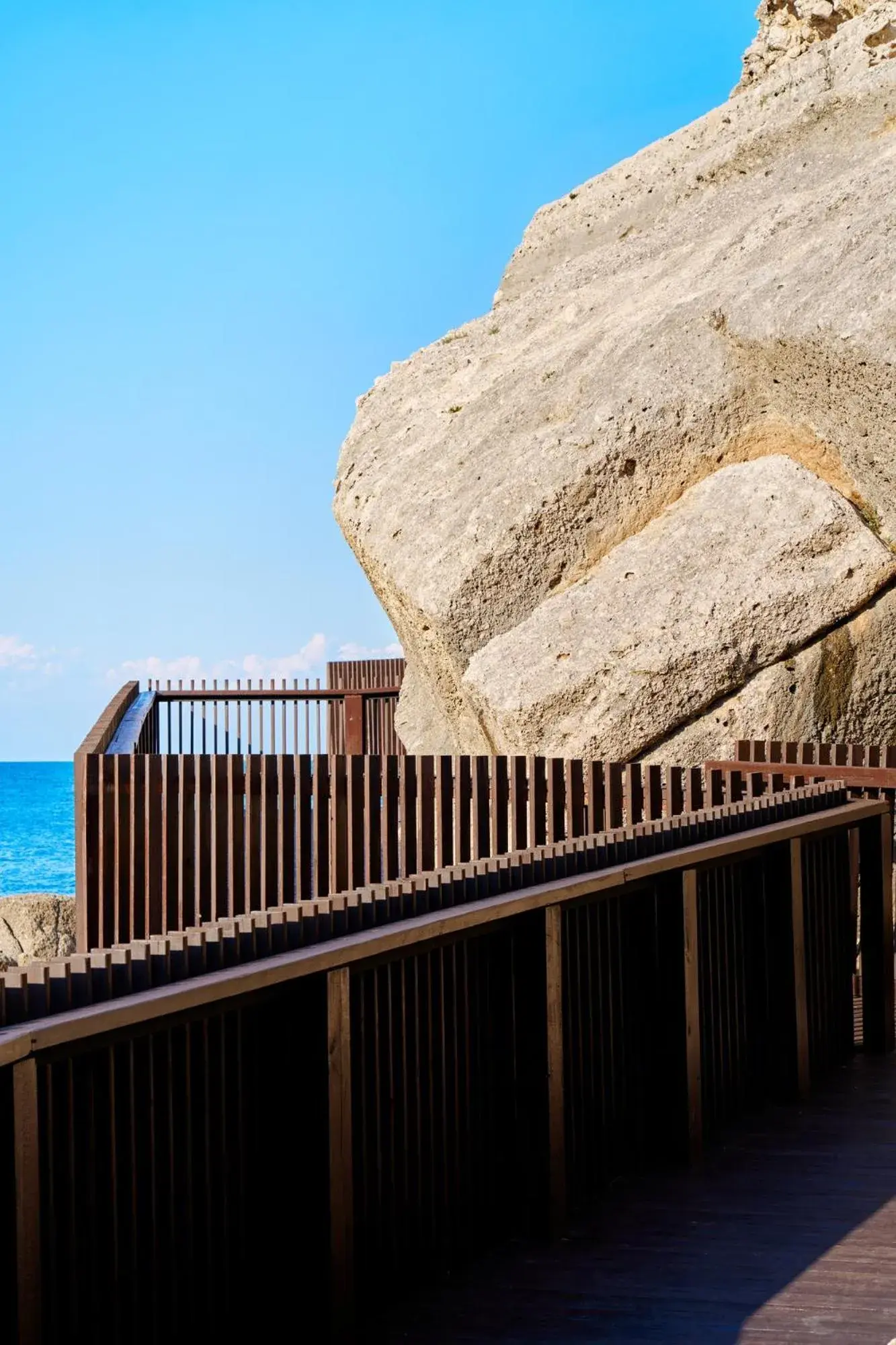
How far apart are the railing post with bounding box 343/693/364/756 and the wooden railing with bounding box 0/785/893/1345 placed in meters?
17.3

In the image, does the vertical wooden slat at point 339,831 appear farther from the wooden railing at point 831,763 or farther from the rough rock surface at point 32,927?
the rough rock surface at point 32,927

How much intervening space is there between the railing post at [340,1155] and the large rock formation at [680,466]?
982 cm

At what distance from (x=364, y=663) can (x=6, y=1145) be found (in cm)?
2154

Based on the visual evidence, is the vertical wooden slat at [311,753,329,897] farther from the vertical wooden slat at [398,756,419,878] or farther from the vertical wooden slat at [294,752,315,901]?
the vertical wooden slat at [398,756,419,878]

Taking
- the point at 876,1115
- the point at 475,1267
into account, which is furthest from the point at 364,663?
the point at 475,1267

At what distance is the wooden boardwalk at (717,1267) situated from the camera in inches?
160

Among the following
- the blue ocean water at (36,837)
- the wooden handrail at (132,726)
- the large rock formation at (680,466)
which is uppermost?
the large rock formation at (680,466)

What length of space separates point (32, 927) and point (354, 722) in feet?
20.4

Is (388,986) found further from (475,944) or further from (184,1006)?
(184,1006)

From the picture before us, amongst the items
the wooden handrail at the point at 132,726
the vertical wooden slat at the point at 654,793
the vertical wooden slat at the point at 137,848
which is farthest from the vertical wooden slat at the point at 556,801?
the wooden handrail at the point at 132,726

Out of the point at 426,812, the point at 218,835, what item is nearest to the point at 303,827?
the point at 218,835

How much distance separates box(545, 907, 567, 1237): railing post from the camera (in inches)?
189

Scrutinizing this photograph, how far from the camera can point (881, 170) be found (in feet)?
48.9

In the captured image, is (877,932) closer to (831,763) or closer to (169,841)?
(831,763)
